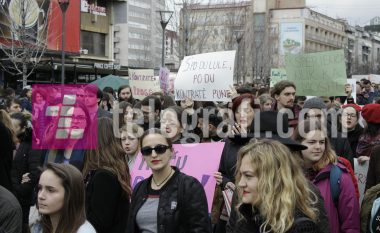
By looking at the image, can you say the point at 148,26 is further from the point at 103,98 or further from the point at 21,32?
the point at 103,98

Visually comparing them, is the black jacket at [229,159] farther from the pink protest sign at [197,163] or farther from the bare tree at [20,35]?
the bare tree at [20,35]

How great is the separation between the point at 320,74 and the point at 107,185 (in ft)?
20.2

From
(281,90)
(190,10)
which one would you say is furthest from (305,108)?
(190,10)

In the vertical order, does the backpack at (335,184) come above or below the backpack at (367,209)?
above

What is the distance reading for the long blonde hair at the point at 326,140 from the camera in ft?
13.7

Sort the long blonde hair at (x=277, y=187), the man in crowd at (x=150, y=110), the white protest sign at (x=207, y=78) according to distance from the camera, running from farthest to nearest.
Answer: the white protest sign at (x=207, y=78)
the man in crowd at (x=150, y=110)
the long blonde hair at (x=277, y=187)

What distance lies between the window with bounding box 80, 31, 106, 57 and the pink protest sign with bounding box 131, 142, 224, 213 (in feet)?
148

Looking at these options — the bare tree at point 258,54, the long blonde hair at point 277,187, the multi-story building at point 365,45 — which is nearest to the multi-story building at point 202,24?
the bare tree at point 258,54

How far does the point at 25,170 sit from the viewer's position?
6.04 m

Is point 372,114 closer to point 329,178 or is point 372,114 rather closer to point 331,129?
point 331,129

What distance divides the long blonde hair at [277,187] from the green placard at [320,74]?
640 cm

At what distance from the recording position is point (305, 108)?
6.55m

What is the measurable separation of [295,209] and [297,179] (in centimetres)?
18

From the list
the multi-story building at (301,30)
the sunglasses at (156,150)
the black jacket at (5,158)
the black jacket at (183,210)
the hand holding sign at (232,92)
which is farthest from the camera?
the multi-story building at (301,30)
